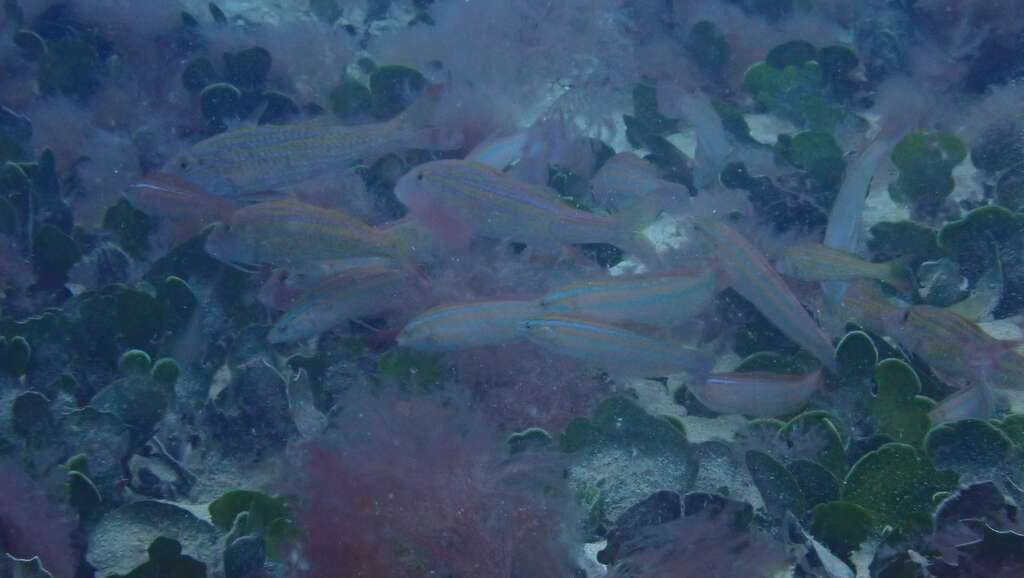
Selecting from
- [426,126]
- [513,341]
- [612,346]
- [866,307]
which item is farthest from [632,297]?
[426,126]

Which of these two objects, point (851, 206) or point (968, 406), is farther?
Answer: point (851, 206)

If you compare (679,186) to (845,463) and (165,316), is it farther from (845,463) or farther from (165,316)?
(165,316)

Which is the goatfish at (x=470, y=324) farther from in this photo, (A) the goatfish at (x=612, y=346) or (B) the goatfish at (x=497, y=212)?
(B) the goatfish at (x=497, y=212)

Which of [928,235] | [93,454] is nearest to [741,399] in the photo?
[928,235]

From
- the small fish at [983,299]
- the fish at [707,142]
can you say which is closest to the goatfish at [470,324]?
the fish at [707,142]

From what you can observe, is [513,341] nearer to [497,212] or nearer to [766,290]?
[497,212]
